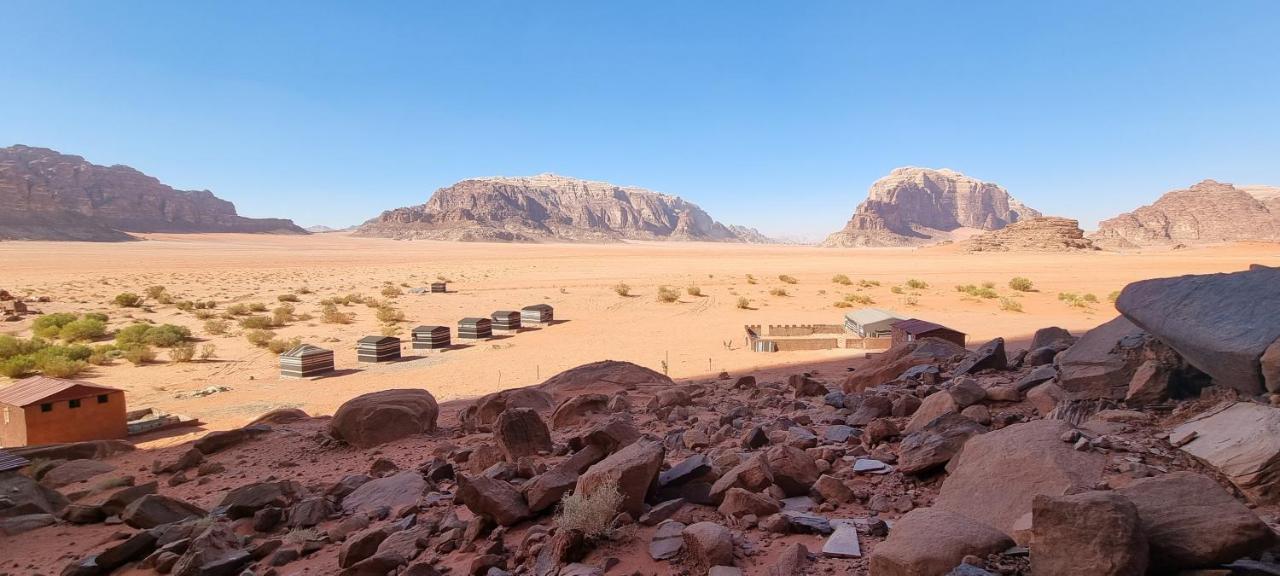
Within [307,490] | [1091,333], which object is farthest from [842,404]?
[307,490]

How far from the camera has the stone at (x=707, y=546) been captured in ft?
11.7

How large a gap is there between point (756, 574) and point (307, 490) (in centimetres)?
508

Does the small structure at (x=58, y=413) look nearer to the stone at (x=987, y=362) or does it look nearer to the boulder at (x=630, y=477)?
the boulder at (x=630, y=477)

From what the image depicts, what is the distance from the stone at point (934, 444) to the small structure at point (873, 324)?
1284 centimetres

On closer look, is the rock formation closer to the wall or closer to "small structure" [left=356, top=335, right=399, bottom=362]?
"small structure" [left=356, top=335, right=399, bottom=362]

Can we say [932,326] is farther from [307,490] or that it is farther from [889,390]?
[307,490]

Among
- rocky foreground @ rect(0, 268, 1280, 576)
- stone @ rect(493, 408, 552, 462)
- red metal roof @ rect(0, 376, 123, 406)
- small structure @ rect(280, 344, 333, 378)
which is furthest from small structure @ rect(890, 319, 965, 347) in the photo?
red metal roof @ rect(0, 376, 123, 406)

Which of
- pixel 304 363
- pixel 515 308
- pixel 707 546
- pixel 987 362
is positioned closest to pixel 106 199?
pixel 515 308

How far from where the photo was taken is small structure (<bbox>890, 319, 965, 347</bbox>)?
12516 mm

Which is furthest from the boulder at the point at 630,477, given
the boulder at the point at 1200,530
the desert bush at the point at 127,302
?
the desert bush at the point at 127,302

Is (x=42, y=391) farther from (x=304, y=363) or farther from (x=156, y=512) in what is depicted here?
(x=156, y=512)

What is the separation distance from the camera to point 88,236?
112125 mm

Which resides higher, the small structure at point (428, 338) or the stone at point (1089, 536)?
the stone at point (1089, 536)

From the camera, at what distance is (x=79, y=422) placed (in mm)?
10000
